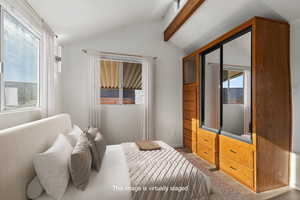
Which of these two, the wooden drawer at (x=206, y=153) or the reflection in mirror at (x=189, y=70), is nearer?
the wooden drawer at (x=206, y=153)

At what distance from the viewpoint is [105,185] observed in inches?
46.9

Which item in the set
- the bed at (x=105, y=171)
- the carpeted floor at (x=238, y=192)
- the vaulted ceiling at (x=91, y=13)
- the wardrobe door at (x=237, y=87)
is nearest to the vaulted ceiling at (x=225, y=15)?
the wardrobe door at (x=237, y=87)

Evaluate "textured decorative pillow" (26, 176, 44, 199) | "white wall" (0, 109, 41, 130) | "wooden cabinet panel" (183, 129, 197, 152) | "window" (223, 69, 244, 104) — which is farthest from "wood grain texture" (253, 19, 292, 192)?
"white wall" (0, 109, 41, 130)

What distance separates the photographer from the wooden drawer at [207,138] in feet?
8.07

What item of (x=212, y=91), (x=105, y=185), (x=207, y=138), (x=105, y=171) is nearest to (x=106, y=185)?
(x=105, y=185)

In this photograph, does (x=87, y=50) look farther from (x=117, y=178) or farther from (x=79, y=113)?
(x=117, y=178)

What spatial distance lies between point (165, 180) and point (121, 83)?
7.71 feet

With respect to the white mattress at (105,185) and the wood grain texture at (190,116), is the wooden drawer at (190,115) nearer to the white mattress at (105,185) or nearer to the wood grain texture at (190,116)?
the wood grain texture at (190,116)

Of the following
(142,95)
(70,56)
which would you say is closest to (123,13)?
(70,56)

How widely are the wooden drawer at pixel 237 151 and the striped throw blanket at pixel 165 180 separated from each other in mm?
847

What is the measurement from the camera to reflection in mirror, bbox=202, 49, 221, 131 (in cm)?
250

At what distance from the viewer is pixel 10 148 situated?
0.91 meters

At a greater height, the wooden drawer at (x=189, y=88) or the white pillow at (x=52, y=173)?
the wooden drawer at (x=189, y=88)

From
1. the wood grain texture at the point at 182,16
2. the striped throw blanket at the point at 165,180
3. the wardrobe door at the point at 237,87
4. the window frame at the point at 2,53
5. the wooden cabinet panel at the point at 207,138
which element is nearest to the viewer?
the striped throw blanket at the point at 165,180
